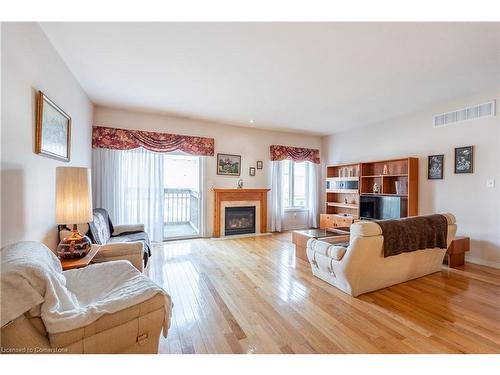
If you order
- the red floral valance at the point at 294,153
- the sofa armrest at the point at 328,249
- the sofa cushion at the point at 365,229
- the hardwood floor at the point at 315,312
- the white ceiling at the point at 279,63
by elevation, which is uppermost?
the white ceiling at the point at 279,63

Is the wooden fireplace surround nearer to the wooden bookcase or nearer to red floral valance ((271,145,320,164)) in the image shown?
red floral valance ((271,145,320,164))

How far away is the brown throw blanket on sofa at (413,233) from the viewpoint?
7.82 ft

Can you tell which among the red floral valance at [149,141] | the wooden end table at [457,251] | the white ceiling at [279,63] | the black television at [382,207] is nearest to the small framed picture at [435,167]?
the black television at [382,207]

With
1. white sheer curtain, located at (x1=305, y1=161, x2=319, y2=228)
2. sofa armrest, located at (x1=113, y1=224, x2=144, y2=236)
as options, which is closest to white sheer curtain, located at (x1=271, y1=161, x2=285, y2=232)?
white sheer curtain, located at (x1=305, y1=161, x2=319, y2=228)

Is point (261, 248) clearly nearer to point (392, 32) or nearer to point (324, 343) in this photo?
point (324, 343)

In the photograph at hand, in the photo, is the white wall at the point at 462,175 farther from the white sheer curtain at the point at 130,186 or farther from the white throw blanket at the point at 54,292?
the white sheer curtain at the point at 130,186

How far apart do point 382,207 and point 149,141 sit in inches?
181

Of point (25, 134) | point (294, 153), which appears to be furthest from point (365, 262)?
point (294, 153)

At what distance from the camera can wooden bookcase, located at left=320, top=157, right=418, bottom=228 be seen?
160 inches

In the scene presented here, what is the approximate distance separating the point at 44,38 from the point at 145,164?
8.14ft

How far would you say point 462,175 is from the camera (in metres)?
3.53

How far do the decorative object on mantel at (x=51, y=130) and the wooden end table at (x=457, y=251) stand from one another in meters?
4.83

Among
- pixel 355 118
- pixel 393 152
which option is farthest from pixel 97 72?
pixel 393 152

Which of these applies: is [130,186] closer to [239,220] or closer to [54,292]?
[239,220]
